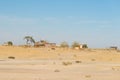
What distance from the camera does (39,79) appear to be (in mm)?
18969

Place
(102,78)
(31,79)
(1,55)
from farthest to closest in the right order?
(1,55)
(102,78)
(31,79)

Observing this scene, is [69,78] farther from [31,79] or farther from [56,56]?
[56,56]

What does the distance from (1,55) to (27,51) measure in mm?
4844

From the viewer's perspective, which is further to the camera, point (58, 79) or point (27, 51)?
point (27, 51)

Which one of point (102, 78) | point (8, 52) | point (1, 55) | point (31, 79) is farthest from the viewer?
point (8, 52)

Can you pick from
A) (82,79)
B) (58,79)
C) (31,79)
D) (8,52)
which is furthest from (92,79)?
(8,52)

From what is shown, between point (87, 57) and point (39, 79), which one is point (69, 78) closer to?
point (39, 79)

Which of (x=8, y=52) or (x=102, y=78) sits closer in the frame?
(x=102, y=78)

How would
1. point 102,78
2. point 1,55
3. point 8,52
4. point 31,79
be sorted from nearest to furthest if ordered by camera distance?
point 31,79
point 102,78
point 1,55
point 8,52

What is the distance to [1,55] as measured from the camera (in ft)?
141

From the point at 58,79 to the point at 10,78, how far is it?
91.5 inches

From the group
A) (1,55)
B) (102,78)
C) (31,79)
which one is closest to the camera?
(31,79)

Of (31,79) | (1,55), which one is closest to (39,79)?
(31,79)

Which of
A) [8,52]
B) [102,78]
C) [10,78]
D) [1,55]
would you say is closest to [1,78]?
[10,78]
